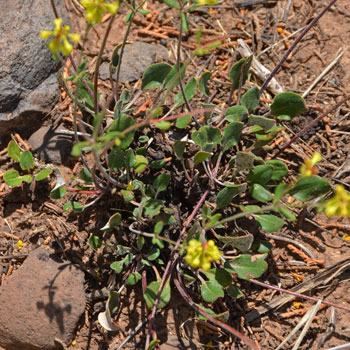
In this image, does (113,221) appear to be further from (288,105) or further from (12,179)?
(288,105)

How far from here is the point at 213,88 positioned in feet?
13.0

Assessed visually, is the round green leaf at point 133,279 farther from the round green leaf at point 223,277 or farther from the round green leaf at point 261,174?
the round green leaf at point 261,174

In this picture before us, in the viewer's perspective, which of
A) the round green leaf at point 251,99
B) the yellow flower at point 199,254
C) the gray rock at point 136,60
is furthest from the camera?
the gray rock at point 136,60

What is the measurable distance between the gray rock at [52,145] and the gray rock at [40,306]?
3.11 feet

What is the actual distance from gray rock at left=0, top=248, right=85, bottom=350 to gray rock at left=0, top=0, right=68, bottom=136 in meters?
1.36

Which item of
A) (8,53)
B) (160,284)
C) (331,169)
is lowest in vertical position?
(160,284)

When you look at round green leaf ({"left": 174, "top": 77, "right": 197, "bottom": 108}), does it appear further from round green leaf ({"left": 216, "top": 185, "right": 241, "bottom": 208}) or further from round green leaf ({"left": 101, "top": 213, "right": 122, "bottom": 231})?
round green leaf ({"left": 101, "top": 213, "right": 122, "bottom": 231})

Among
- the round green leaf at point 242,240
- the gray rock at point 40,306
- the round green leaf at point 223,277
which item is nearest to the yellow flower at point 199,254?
the round green leaf at point 242,240

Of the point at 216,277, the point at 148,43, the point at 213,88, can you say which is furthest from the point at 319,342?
the point at 148,43

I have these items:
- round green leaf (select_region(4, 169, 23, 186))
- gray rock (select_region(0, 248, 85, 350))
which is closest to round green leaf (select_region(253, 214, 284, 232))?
gray rock (select_region(0, 248, 85, 350))

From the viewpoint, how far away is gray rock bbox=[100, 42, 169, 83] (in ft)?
12.8

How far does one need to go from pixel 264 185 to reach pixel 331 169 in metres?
0.83

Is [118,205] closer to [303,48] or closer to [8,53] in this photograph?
[8,53]

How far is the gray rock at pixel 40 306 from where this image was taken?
331 centimetres
